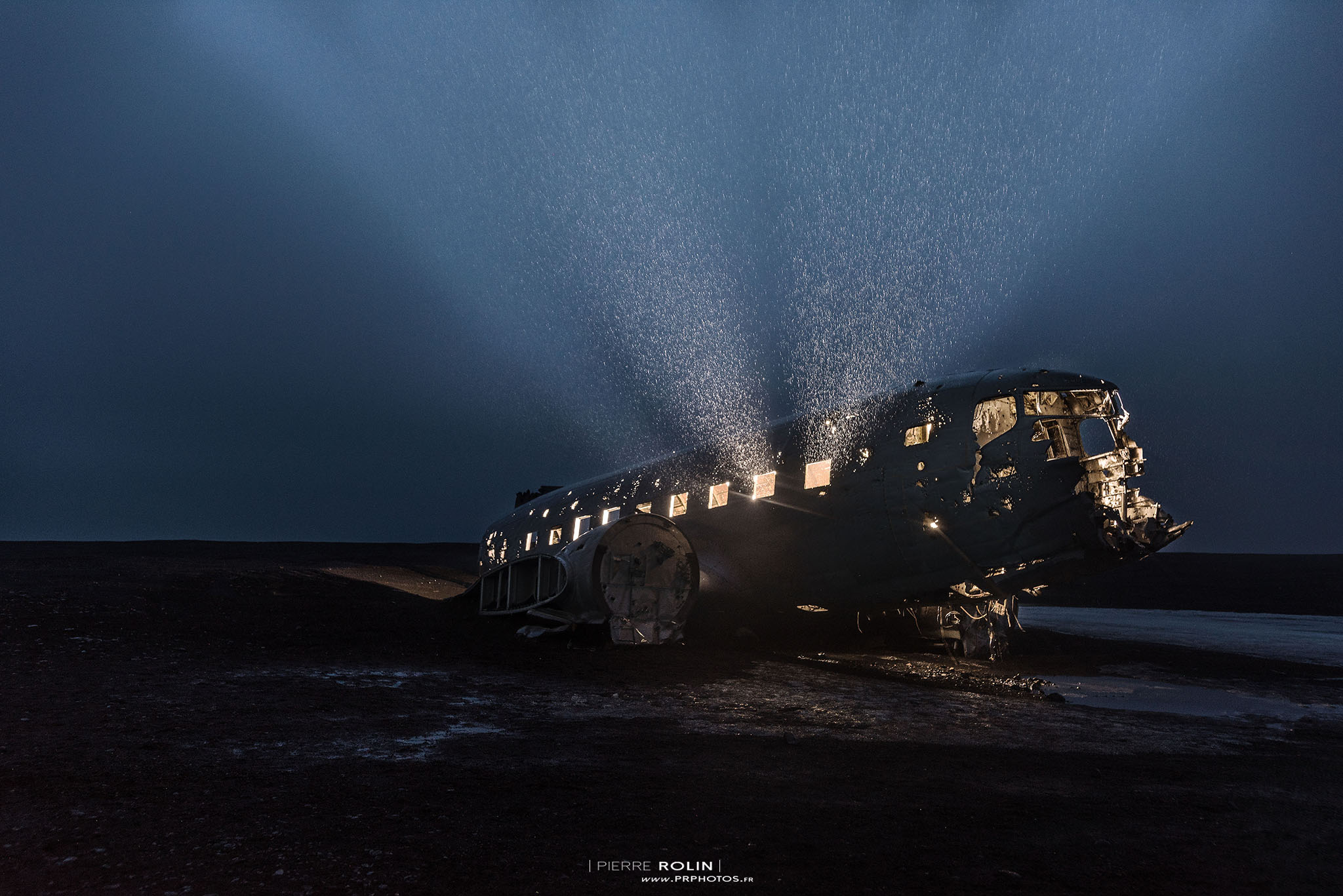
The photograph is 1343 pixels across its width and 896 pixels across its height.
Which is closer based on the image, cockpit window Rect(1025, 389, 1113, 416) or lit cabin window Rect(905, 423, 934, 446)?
cockpit window Rect(1025, 389, 1113, 416)

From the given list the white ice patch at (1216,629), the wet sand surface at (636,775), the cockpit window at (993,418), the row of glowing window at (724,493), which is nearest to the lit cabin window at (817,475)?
the row of glowing window at (724,493)

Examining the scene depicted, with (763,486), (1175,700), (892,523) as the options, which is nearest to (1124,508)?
(1175,700)

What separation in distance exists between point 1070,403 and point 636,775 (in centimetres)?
1011

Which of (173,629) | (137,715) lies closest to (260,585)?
(173,629)

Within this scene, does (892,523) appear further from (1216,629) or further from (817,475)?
(1216,629)

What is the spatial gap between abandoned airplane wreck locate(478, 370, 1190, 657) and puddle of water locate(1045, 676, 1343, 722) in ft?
6.03

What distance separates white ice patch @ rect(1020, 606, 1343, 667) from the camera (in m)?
19.8

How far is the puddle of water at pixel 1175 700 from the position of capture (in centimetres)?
1087

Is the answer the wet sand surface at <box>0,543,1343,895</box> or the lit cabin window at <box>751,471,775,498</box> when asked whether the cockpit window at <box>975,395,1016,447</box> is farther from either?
the lit cabin window at <box>751,471,775,498</box>

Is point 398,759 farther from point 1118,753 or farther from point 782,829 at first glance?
point 1118,753

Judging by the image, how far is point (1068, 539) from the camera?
40.5 feet

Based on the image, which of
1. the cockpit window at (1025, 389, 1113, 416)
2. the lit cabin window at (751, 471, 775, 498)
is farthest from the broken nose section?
the lit cabin window at (751, 471, 775, 498)

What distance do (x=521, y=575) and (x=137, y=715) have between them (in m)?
10.2

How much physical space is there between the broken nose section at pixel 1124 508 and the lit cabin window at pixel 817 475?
14.5 ft
